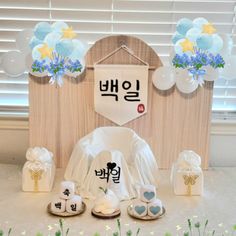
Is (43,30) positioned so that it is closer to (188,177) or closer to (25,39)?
(25,39)

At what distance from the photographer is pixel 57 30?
4.26 feet

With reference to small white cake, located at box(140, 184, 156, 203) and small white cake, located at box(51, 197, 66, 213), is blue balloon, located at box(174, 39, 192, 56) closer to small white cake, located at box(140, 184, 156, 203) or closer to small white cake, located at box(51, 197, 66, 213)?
small white cake, located at box(140, 184, 156, 203)

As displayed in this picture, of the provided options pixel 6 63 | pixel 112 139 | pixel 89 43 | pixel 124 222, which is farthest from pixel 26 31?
pixel 124 222

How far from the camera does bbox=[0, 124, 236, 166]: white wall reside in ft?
5.27

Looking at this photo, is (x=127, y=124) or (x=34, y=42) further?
(x=127, y=124)

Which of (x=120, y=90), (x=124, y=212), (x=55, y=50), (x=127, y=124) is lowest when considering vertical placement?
(x=124, y=212)

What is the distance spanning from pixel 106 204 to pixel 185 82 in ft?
1.70

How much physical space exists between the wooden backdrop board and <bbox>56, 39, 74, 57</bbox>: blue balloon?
168 millimetres

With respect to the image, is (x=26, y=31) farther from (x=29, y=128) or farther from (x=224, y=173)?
(x=224, y=173)

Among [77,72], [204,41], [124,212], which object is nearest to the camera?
[124,212]

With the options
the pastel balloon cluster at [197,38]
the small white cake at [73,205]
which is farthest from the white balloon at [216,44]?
the small white cake at [73,205]

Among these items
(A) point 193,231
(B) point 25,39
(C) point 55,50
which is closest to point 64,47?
(C) point 55,50

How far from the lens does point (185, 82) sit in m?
1.41

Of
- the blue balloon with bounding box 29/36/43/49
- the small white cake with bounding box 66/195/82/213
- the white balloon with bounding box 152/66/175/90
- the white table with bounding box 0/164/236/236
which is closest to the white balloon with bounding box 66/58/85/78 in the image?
the blue balloon with bounding box 29/36/43/49
